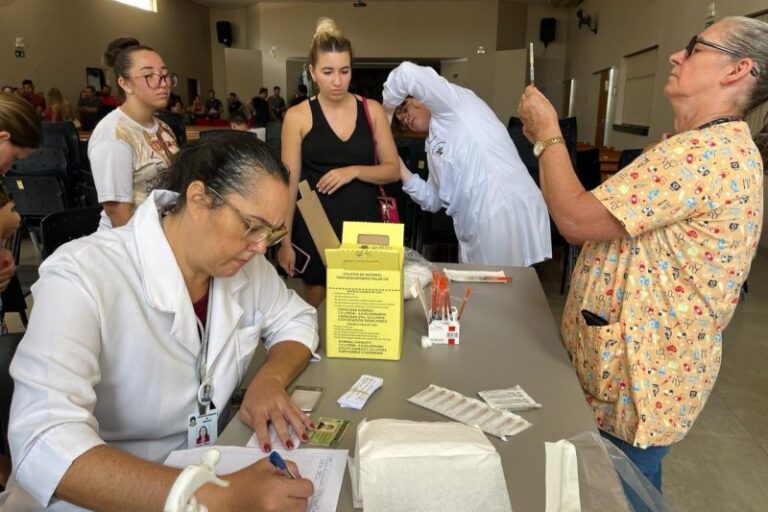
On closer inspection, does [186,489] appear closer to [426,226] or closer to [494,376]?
[494,376]

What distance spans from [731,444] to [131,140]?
2596 mm

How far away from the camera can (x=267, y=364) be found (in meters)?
1.23

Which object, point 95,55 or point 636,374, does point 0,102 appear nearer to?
point 636,374

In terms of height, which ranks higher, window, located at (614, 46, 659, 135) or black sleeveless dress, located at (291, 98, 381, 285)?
window, located at (614, 46, 659, 135)

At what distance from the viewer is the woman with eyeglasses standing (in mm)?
1904

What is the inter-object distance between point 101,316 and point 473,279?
1.22 m

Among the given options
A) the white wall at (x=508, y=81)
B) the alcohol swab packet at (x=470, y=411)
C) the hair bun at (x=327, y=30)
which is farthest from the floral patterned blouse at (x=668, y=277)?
the white wall at (x=508, y=81)

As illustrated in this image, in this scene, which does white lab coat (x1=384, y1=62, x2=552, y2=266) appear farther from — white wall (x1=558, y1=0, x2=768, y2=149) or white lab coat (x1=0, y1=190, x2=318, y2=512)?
white wall (x1=558, y1=0, x2=768, y2=149)

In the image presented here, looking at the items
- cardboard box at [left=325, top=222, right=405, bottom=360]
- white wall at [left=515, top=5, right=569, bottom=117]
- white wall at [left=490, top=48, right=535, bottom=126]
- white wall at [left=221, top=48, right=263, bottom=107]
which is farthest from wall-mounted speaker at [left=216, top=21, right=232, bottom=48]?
cardboard box at [left=325, top=222, right=405, bottom=360]

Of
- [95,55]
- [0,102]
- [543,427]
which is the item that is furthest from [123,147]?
[95,55]

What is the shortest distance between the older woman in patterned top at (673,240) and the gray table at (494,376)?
14cm

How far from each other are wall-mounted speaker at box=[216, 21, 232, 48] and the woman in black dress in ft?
43.2

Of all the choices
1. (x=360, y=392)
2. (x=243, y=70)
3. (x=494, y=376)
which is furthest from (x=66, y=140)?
(x=243, y=70)

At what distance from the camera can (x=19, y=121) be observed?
150 centimetres
